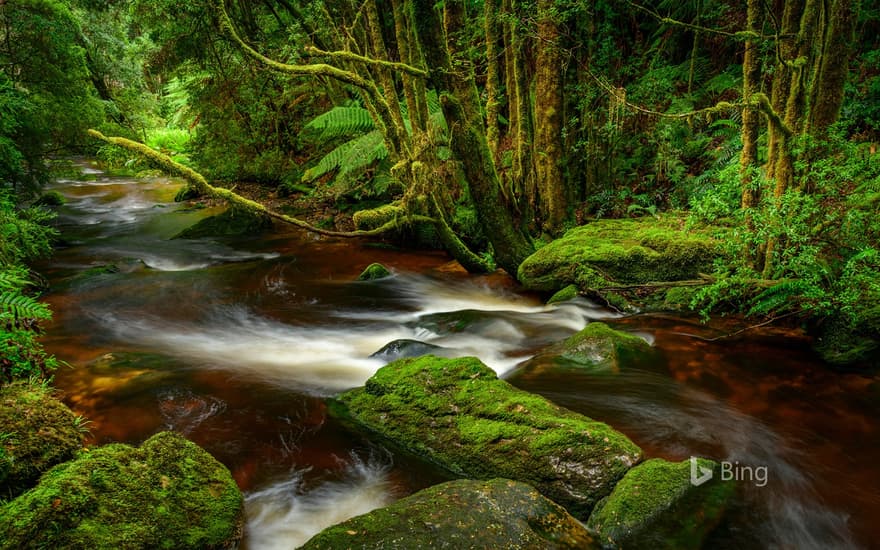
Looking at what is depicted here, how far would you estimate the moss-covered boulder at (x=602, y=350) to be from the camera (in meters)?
4.77

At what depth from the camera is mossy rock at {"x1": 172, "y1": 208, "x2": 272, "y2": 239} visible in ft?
39.2

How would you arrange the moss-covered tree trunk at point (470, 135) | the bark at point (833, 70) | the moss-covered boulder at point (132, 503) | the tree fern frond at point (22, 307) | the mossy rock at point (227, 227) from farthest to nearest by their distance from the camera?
the mossy rock at point (227, 227) → the moss-covered tree trunk at point (470, 135) → the bark at point (833, 70) → the tree fern frond at point (22, 307) → the moss-covered boulder at point (132, 503)

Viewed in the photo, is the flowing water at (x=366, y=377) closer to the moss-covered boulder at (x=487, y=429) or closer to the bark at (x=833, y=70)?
the moss-covered boulder at (x=487, y=429)

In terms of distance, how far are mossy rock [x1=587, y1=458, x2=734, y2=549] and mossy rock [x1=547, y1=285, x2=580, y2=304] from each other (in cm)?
374

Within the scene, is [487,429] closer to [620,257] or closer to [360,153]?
[620,257]

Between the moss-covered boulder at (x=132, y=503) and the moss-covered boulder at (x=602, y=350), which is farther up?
the moss-covered boulder at (x=132, y=503)

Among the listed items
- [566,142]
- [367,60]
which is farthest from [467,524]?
[566,142]

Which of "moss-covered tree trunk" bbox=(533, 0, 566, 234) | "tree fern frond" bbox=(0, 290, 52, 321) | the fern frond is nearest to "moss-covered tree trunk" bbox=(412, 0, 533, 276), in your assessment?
"moss-covered tree trunk" bbox=(533, 0, 566, 234)

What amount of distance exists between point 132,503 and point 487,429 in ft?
6.68

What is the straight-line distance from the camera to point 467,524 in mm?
2369

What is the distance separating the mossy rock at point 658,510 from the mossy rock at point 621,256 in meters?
3.45

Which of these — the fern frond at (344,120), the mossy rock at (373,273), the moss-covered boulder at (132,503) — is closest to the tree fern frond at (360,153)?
the fern frond at (344,120)

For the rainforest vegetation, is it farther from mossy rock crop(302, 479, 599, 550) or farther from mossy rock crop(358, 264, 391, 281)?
mossy rock crop(302, 479, 599, 550)

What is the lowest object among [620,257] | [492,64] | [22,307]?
[620,257]
